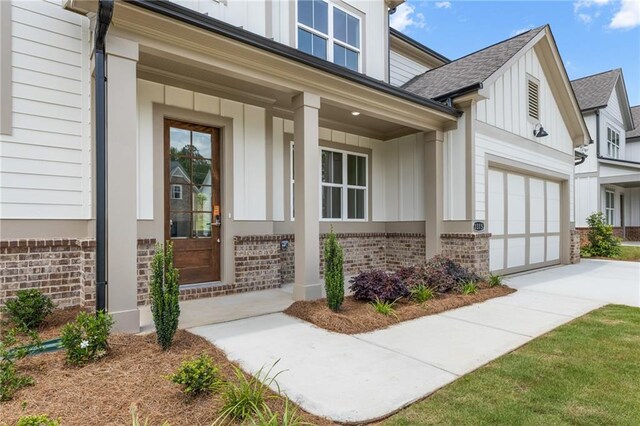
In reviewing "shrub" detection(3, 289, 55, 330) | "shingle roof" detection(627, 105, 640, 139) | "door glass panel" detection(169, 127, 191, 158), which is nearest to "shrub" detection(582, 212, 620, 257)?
"shingle roof" detection(627, 105, 640, 139)

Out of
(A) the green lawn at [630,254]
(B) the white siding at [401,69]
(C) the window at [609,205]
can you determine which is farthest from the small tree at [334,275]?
(C) the window at [609,205]

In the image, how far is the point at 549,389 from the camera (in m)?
3.09

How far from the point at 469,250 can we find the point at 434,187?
1.57 metres

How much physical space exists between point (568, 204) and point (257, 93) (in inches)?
414

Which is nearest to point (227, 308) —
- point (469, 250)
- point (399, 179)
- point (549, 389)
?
point (549, 389)

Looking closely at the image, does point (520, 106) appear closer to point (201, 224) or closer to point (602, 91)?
point (201, 224)

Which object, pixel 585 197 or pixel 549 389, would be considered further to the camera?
pixel 585 197

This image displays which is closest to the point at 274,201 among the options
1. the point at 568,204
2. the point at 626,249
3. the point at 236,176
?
the point at 236,176

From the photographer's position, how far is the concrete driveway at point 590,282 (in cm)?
696

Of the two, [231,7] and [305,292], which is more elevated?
[231,7]

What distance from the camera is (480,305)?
19.9 ft

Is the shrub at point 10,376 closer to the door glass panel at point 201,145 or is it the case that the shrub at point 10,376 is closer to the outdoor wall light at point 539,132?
the door glass panel at point 201,145

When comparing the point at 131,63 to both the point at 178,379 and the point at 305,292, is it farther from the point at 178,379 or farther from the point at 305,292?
the point at 305,292

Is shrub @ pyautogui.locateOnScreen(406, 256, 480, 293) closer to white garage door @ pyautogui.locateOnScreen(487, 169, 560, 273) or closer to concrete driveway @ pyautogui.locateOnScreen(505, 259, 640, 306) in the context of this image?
concrete driveway @ pyautogui.locateOnScreen(505, 259, 640, 306)
